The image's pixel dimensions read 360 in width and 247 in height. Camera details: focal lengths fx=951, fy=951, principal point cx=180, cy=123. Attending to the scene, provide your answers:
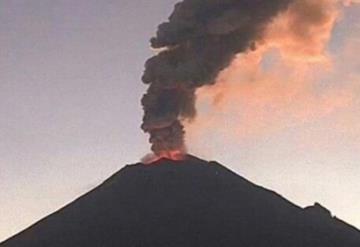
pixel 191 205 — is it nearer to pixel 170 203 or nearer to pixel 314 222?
pixel 170 203

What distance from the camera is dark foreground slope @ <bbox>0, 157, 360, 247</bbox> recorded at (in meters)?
72.2

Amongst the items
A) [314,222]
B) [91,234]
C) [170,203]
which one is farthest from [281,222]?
[91,234]

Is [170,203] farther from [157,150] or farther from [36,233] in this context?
[36,233]

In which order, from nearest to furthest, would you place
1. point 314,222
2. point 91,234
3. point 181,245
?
point 181,245
point 91,234
point 314,222

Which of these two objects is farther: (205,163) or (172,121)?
→ (205,163)

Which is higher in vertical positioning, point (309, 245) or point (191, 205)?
point (191, 205)

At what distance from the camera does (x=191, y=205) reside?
263ft

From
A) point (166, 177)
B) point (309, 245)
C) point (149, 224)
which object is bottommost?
point (309, 245)

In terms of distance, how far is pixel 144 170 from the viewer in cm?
8525

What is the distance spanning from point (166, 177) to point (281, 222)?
1212 centimetres

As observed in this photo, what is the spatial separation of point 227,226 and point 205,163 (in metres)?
14.2

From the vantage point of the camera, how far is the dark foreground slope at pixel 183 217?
72188mm

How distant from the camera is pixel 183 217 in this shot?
76562 millimetres

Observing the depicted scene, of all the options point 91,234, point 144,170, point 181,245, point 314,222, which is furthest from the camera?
point 144,170
